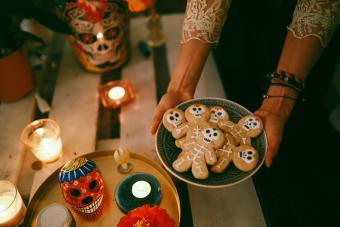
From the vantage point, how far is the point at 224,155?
A: 0.76m

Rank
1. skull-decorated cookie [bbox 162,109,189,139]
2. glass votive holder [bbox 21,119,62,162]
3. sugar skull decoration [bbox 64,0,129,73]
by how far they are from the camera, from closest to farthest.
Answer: skull-decorated cookie [bbox 162,109,189,139] < glass votive holder [bbox 21,119,62,162] < sugar skull decoration [bbox 64,0,129,73]

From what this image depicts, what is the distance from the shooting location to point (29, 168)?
37.7 inches

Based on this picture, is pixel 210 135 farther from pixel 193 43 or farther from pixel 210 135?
pixel 193 43

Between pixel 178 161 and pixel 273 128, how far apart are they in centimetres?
25

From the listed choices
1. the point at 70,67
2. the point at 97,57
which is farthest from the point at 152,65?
the point at 70,67

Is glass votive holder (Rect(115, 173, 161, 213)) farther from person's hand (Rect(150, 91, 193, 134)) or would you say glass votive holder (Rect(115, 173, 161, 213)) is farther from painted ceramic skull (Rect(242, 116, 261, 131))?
painted ceramic skull (Rect(242, 116, 261, 131))

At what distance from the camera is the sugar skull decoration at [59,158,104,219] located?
69cm

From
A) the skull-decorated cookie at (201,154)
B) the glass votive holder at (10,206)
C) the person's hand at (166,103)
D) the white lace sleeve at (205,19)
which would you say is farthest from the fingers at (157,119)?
the glass votive holder at (10,206)

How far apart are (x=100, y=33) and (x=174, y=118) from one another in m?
0.46

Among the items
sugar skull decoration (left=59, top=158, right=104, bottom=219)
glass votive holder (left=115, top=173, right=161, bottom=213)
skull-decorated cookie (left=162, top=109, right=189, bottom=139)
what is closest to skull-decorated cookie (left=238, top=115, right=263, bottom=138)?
skull-decorated cookie (left=162, top=109, right=189, bottom=139)

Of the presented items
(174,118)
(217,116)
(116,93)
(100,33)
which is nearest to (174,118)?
(174,118)

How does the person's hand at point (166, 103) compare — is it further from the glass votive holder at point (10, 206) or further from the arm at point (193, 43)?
the glass votive holder at point (10, 206)

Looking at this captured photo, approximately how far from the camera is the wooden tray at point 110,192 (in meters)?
0.79

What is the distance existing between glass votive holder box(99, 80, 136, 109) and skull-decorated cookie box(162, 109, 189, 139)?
0.32 metres
